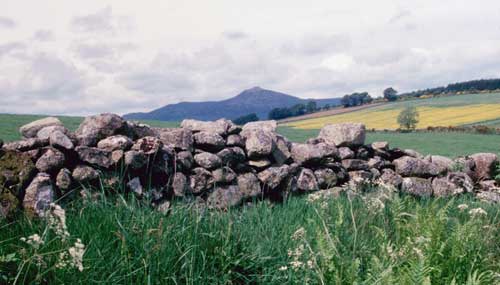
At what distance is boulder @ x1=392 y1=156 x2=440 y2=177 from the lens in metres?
10.3

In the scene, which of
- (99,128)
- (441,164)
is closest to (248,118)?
(441,164)

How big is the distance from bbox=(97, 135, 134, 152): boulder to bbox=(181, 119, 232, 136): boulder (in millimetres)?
1635

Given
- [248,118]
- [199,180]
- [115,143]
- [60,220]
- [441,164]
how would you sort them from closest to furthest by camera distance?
[60,220], [115,143], [199,180], [441,164], [248,118]

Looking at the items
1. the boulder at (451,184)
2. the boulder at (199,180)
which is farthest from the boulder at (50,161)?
the boulder at (451,184)

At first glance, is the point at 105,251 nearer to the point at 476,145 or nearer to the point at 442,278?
the point at 442,278

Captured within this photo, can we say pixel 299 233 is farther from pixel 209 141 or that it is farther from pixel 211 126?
pixel 211 126

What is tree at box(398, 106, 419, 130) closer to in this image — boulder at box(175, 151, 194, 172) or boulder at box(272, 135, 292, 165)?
boulder at box(272, 135, 292, 165)

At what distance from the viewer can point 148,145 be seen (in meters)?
7.10

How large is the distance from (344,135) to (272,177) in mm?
2415

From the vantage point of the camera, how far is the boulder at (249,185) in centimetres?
783

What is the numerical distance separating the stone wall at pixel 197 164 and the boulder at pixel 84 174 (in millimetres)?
12

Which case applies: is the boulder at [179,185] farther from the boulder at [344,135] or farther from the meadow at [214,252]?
the boulder at [344,135]

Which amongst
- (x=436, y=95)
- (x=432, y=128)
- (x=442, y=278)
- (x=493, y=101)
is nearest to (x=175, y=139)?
Answer: (x=442, y=278)

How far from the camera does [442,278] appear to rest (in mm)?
4348
